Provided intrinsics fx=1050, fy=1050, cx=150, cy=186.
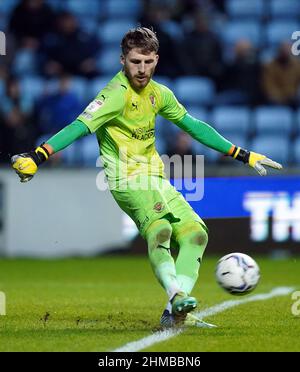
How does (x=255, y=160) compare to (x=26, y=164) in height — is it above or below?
above

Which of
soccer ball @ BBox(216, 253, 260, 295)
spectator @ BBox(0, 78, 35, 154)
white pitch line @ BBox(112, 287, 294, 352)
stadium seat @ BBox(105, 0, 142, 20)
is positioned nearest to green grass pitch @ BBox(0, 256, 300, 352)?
white pitch line @ BBox(112, 287, 294, 352)

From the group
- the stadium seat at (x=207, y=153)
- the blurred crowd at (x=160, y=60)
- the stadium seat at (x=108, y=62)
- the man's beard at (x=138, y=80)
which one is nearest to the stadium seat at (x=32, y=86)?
the blurred crowd at (x=160, y=60)

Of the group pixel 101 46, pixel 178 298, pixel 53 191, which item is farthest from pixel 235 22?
pixel 178 298

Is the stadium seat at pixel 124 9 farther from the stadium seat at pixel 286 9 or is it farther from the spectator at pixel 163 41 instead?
the stadium seat at pixel 286 9

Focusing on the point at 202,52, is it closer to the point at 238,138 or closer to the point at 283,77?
the point at 283,77

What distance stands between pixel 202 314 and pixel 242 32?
32.0ft

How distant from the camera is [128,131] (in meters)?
7.65

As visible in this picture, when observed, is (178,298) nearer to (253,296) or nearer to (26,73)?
(253,296)

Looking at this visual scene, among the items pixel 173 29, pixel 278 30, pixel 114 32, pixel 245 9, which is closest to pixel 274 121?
pixel 278 30

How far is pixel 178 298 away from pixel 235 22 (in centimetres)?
1125

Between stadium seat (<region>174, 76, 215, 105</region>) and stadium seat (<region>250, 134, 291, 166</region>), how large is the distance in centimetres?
126

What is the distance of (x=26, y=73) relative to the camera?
17.5 meters

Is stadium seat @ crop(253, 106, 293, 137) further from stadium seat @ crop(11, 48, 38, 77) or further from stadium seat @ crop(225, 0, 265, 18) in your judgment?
stadium seat @ crop(11, 48, 38, 77)

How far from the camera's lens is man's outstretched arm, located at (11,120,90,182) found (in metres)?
→ 6.94
